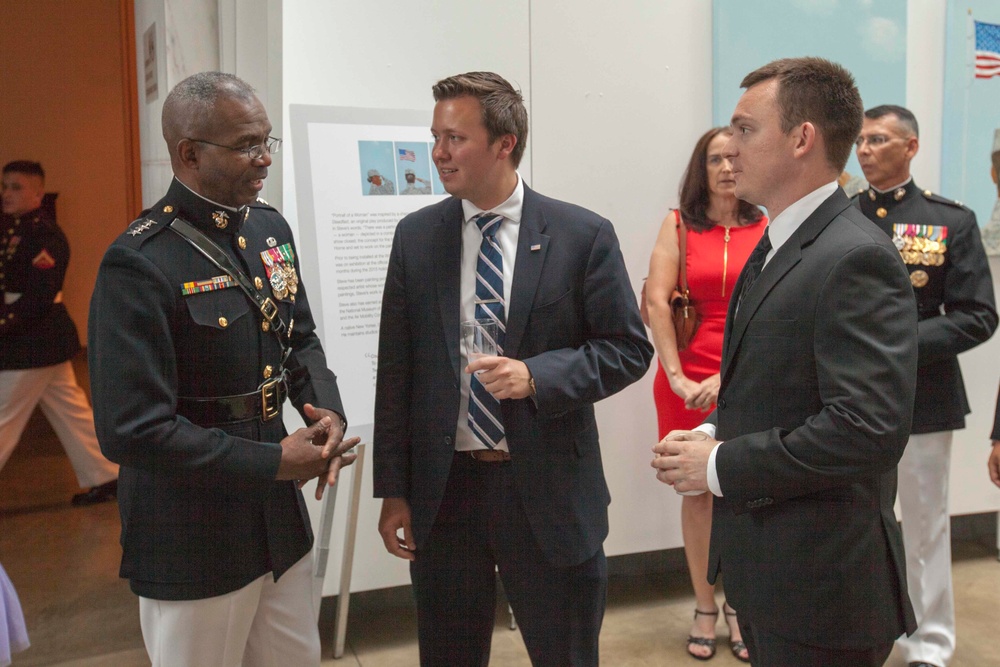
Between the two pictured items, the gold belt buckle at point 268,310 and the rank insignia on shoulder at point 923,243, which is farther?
the rank insignia on shoulder at point 923,243

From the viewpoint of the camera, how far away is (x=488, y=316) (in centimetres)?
202

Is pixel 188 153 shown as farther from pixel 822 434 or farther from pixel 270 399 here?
pixel 822 434

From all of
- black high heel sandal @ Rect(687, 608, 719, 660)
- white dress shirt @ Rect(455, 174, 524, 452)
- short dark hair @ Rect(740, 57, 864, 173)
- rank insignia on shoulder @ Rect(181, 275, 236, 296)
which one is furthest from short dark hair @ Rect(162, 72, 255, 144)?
black high heel sandal @ Rect(687, 608, 719, 660)

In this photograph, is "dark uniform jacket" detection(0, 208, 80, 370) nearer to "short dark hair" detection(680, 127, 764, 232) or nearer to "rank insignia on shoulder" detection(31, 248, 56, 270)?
"rank insignia on shoulder" detection(31, 248, 56, 270)

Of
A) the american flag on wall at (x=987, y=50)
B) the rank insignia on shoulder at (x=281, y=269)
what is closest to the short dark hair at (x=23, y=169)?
the rank insignia on shoulder at (x=281, y=269)

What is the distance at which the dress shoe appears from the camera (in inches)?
206

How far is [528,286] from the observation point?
2.00 m

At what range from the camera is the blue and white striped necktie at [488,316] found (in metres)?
2.01

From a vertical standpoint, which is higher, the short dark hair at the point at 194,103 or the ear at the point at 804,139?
the short dark hair at the point at 194,103

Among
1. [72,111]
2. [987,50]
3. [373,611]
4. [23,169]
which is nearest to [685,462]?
[373,611]

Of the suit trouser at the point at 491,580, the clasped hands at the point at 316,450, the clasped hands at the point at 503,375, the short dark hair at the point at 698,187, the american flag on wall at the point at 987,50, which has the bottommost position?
the suit trouser at the point at 491,580

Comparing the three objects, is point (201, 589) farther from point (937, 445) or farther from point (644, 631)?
point (937, 445)

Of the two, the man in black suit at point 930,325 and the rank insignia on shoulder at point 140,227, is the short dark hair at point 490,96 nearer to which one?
the rank insignia on shoulder at point 140,227

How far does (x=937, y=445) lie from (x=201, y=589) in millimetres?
2617
